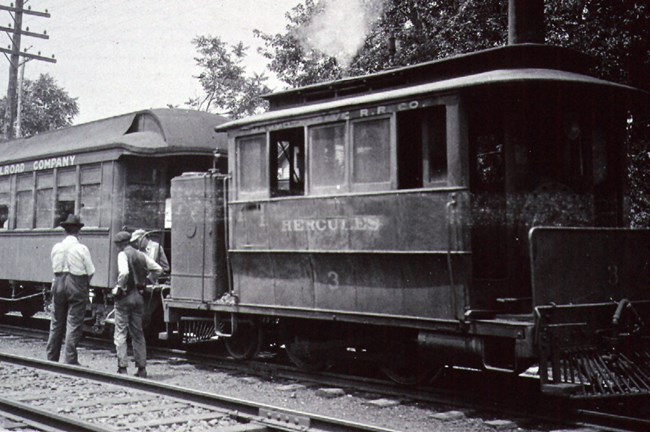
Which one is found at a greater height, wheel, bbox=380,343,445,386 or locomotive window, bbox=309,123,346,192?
locomotive window, bbox=309,123,346,192

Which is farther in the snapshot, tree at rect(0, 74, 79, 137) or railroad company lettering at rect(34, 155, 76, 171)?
tree at rect(0, 74, 79, 137)

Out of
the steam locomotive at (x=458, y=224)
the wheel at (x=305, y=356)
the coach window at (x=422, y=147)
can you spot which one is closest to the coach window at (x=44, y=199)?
the steam locomotive at (x=458, y=224)

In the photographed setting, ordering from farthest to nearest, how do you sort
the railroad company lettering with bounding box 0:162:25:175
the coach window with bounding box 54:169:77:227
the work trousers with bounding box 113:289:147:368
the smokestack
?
the railroad company lettering with bounding box 0:162:25:175 → the coach window with bounding box 54:169:77:227 → the smokestack → the work trousers with bounding box 113:289:147:368

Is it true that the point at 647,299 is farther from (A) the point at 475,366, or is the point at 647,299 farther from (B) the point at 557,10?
(B) the point at 557,10

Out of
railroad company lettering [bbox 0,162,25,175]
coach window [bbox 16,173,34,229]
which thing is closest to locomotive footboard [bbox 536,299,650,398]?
coach window [bbox 16,173,34,229]

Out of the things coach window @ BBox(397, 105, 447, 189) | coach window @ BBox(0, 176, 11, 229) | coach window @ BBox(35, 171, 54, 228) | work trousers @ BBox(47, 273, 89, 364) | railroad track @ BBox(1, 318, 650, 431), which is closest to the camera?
railroad track @ BBox(1, 318, 650, 431)

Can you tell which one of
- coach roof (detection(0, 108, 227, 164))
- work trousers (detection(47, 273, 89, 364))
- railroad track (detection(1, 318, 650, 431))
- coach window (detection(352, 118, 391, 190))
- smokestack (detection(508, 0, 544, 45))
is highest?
smokestack (detection(508, 0, 544, 45))

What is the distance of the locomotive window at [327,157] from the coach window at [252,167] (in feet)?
2.78

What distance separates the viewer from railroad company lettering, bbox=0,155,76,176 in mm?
13304

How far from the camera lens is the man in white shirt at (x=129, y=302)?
963cm

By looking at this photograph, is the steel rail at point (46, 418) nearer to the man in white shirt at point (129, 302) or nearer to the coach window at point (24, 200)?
the man in white shirt at point (129, 302)

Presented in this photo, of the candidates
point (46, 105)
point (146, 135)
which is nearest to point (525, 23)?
point (146, 135)

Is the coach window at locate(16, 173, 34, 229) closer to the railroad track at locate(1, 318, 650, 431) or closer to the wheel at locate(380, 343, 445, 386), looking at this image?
the railroad track at locate(1, 318, 650, 431)

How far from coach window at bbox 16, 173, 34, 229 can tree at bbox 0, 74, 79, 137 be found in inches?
1942
